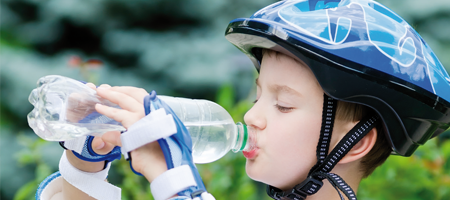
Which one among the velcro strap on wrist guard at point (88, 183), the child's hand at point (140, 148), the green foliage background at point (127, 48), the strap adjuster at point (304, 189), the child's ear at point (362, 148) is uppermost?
the child's hand at point (140, 148)

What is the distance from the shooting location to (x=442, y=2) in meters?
4.14

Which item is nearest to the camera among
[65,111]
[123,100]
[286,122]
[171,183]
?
[171,183]

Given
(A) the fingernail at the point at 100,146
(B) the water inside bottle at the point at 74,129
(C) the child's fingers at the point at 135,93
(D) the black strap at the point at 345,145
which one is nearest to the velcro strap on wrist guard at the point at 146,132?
(C) the child's fingers at the point at 135,93

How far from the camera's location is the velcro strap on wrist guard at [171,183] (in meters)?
1.11

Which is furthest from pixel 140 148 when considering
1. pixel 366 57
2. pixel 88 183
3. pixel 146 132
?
pixel 366 57

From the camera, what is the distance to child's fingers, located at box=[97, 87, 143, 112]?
1.20 meters

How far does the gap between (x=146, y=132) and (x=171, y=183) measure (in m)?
0.15

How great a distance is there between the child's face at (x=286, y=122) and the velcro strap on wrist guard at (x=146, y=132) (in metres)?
0.49

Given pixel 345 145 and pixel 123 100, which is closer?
pixel 123 100

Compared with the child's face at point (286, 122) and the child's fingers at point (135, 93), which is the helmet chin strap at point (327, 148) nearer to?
the child's face at point (286, 122)

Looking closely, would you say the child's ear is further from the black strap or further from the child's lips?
the child's lips

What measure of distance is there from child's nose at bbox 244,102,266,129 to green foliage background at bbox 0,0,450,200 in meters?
1.86

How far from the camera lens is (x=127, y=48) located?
3.96 m

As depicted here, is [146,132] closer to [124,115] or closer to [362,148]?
[124,115]
